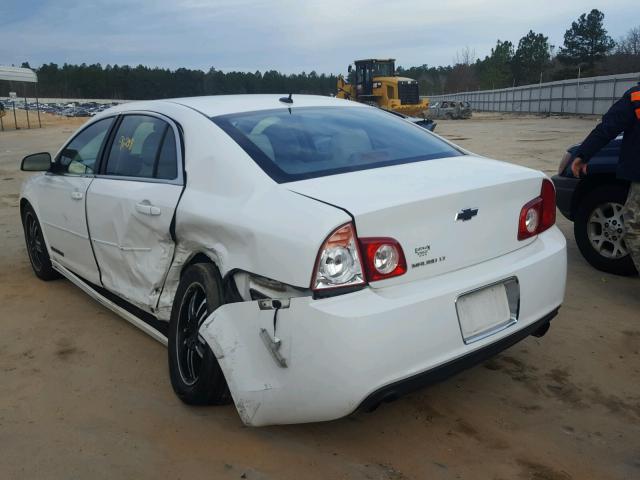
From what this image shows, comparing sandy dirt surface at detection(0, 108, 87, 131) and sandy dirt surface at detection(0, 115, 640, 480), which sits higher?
sandy dirt surface at detection(0, 108, 87, 131)

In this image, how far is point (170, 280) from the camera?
3281mm

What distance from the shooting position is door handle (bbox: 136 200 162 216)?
3283 mm

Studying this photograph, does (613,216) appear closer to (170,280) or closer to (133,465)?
(170,280)

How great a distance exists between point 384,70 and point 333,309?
104ft

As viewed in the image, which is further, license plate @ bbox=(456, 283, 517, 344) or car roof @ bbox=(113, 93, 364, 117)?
car roof @ bbox=(113, 93, 364, 117)

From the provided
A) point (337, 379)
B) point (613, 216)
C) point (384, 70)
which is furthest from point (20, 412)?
point (384, 70)

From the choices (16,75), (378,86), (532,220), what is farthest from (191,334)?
(16,75)

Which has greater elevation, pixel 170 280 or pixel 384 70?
pixel 384 70

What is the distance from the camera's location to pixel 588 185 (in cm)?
530

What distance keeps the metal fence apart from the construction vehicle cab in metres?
10.7

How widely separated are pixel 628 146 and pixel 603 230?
3.86 ft

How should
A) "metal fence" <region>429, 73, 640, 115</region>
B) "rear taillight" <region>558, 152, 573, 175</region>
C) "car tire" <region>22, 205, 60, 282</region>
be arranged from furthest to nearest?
"metal fence" <region>429, 73, 640, 115</region>
"rear taillight" <region>558, 152, 573, 175</region>
"car tire" <region>22, 205, 60, 282</region>

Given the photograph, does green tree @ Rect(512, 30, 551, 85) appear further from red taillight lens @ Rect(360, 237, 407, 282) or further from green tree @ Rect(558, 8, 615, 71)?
red taillight lens @ Rect(360, 237, 407, 282)

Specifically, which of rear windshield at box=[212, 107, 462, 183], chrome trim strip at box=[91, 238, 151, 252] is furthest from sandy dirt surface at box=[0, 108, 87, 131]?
rear windshield at box=[212, 107, 462, 183]
